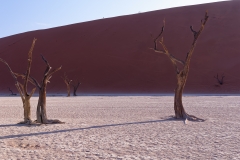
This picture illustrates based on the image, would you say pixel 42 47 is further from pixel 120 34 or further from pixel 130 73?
pixel 130 73

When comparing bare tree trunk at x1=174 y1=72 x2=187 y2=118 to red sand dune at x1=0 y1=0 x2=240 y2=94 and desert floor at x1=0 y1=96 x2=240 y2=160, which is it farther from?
red sand dune at x1=0 y1=0 x2=240 y2=94

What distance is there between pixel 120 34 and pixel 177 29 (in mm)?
8555

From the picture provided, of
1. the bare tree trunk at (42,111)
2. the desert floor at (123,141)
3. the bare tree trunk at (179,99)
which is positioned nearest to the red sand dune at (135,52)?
the bare tree trunk at (179,99)

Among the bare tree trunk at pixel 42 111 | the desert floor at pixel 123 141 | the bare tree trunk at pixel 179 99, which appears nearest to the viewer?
the desert floor at pixel 123 141

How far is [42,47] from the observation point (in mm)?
56906

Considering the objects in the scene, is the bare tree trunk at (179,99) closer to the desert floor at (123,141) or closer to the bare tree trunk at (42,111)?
the desert floor at (123,141)

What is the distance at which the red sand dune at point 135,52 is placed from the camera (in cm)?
4184

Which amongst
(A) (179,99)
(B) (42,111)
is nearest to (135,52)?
(A) (179,99)

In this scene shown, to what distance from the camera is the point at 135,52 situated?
159 ft

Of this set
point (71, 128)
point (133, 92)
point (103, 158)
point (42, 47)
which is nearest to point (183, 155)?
point (103, 158)

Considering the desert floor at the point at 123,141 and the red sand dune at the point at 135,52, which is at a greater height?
the red sand dune at the point at 135,52

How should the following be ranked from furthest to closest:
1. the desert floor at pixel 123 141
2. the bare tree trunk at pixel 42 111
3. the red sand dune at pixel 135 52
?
the red sand dune at pixel 135 52
the bare tree trunk at pixel 42 111
the desert floor at pixel 123 141

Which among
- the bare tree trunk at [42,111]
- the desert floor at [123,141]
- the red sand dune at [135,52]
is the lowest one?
the desert floor at [123,141]

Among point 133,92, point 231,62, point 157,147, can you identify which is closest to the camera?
point 157,147
